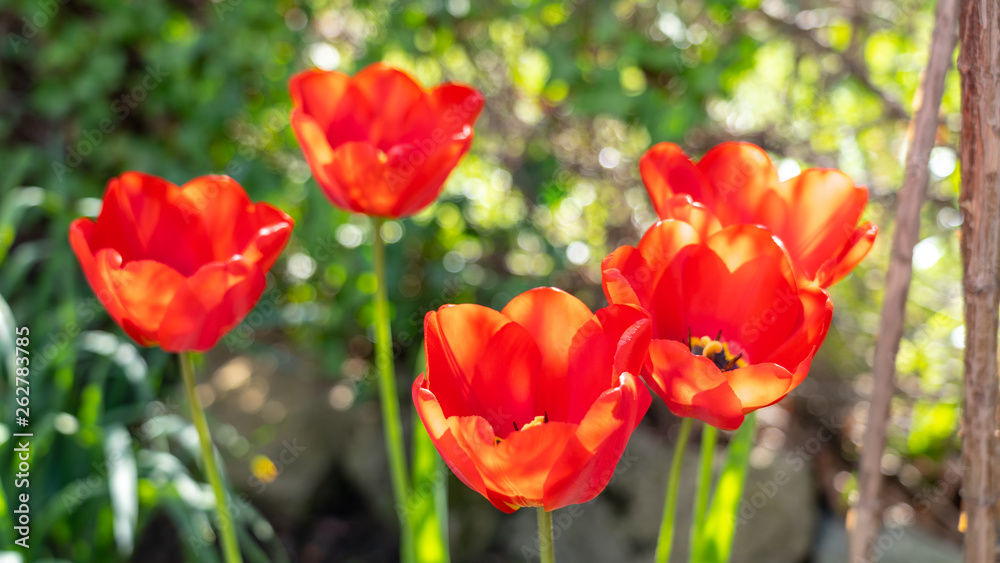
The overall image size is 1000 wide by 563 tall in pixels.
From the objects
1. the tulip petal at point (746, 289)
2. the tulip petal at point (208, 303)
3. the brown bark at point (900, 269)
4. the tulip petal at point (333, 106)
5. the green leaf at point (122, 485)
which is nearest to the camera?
the tulip petal at point (746, 289)

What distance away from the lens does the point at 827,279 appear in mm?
631

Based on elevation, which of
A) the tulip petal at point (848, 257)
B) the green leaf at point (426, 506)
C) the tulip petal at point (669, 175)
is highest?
the tulip petal at point (669, 175)

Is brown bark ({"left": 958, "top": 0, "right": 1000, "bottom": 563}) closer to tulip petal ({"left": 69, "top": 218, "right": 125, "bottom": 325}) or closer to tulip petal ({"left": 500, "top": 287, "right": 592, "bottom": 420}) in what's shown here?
tulip petal ({"left": 500, "top": 287, "right": 592, "bottom": 420})

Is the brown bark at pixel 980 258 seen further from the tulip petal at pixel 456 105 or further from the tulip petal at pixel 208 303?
the tulip petal at pixel 208 303

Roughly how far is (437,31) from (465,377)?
1525 mm

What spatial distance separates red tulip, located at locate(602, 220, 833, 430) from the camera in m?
0.53

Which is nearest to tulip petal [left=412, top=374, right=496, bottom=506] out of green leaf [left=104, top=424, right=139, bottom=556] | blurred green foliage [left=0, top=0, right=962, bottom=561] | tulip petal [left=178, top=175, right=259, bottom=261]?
tulip petal [left=178, top=175, right=259, bottom=261]

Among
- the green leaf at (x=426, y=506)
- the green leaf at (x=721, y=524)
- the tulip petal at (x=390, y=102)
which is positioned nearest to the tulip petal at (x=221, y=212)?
the tulip petal at (x=390, y=102)

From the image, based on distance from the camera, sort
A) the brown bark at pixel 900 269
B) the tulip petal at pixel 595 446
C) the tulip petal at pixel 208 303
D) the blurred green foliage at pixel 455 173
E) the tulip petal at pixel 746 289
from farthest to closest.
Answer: the blurred green foliage at pixel 455 173
the brown bark at pixel 900 269
the tulip petal at pixel 208 303
the tulip petal at pixel 746 289
the tulip petal at pixel 595 446

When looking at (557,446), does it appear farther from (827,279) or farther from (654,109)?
(654,109)

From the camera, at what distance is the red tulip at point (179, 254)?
0.69m

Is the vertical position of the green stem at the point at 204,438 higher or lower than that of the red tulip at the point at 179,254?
lower

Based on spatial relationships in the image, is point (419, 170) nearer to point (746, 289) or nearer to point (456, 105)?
point (456, 105)

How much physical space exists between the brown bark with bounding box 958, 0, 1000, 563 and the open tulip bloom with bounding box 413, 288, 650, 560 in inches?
17.6
